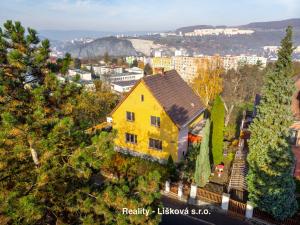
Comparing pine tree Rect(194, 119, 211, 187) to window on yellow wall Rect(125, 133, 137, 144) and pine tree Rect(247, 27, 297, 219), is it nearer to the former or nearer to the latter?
pine tree Rect(247, 27, 297, 219)

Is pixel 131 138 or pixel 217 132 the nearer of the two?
pixel 217 132

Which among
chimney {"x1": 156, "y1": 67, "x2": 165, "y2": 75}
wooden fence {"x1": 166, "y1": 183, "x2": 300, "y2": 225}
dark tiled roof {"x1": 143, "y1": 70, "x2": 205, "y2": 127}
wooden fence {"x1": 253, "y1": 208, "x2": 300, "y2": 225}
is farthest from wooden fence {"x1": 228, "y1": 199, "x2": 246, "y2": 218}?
chimney {"x1": 156, "y1": 67, "x2": 165, "y2": 75}

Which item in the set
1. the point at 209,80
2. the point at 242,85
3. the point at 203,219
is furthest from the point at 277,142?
the point at 242,85

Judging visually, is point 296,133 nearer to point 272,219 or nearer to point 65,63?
point 272,219

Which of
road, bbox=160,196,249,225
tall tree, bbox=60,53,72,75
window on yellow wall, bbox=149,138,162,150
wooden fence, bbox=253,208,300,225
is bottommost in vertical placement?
road, bbox=160,196,249,225

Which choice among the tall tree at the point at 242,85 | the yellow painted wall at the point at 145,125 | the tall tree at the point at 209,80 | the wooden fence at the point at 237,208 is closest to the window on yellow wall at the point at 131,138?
the yellow painted wall at the point at 145,125

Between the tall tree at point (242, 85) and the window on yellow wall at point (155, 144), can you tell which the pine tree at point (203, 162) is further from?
the tall tree at point (242, 85)
